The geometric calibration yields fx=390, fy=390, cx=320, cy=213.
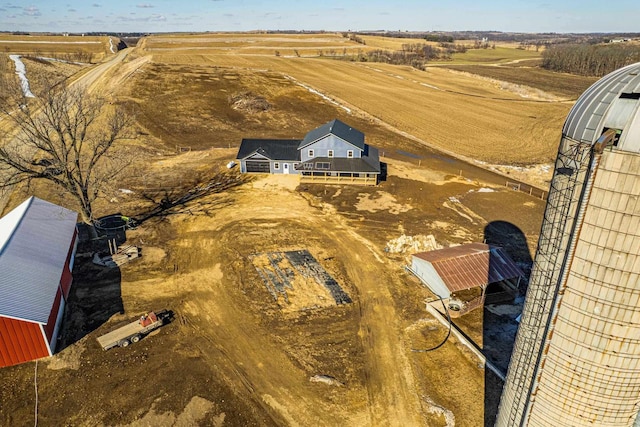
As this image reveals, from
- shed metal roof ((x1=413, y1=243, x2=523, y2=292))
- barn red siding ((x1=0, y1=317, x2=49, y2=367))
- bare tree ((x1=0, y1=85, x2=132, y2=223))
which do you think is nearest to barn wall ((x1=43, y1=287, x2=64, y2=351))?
barn red siding ((x1=0, y1=317, x2=49, y2=367))

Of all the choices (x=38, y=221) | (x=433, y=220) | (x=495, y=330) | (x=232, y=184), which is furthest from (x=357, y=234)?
(x=38, y=221)

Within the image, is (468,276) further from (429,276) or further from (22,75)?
(22,75)

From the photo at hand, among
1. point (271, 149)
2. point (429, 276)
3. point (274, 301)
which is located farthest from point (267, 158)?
point (429, 276)

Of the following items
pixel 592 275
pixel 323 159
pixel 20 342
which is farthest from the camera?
pixel 323 159

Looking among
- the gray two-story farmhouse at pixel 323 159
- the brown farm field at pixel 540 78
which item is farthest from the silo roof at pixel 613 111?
the brown farm field at pixel 540 78

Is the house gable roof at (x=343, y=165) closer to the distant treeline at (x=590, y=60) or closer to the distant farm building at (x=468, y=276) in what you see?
the distant farm building at (x=468, y=276)

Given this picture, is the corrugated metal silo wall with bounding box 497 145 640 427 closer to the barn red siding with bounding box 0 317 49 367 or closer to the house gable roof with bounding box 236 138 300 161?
the barn red siding with bounding box 0 317 49 367

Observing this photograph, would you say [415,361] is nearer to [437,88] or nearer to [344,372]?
[344,372]
